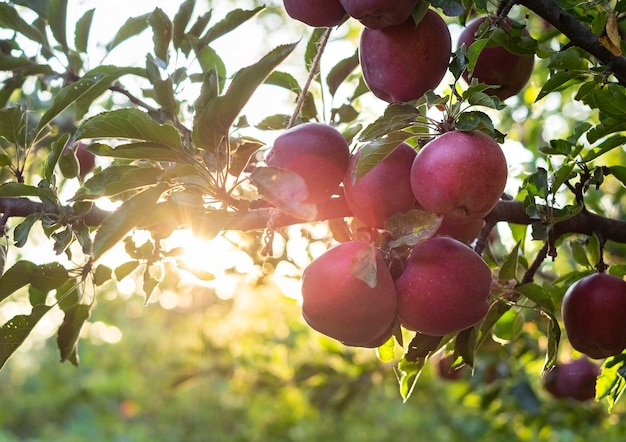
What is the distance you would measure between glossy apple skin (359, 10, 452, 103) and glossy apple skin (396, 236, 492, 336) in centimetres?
20

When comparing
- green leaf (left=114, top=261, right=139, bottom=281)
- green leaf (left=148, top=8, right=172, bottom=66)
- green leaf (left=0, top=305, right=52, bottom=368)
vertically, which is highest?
green leaf (left=148, top=8, right=172, bottom=66)

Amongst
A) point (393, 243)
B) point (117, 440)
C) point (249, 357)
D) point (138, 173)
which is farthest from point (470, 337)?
point (117, 440)

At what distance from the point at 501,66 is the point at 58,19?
774 millimetres

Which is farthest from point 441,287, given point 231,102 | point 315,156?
point 231,102

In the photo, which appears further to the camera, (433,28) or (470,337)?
(470,337)

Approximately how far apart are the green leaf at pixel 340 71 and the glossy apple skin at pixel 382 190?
306 millimetres

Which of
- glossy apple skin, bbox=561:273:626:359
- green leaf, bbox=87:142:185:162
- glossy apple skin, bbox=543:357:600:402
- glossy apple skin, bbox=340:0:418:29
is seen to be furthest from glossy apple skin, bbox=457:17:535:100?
glossy apple skin, bbox=543:357:600:402

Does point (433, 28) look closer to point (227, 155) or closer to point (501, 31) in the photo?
point (501, 31)

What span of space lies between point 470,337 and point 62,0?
886 mm

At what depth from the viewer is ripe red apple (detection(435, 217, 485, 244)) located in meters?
0.92

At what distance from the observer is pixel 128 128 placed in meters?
0.82

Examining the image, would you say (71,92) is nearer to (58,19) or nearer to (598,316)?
(58,19)

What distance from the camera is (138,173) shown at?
0.83 metres

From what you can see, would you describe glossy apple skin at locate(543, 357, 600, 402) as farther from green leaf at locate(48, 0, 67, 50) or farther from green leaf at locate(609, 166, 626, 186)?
green leaf at locate(48, 0, 67, 50)
